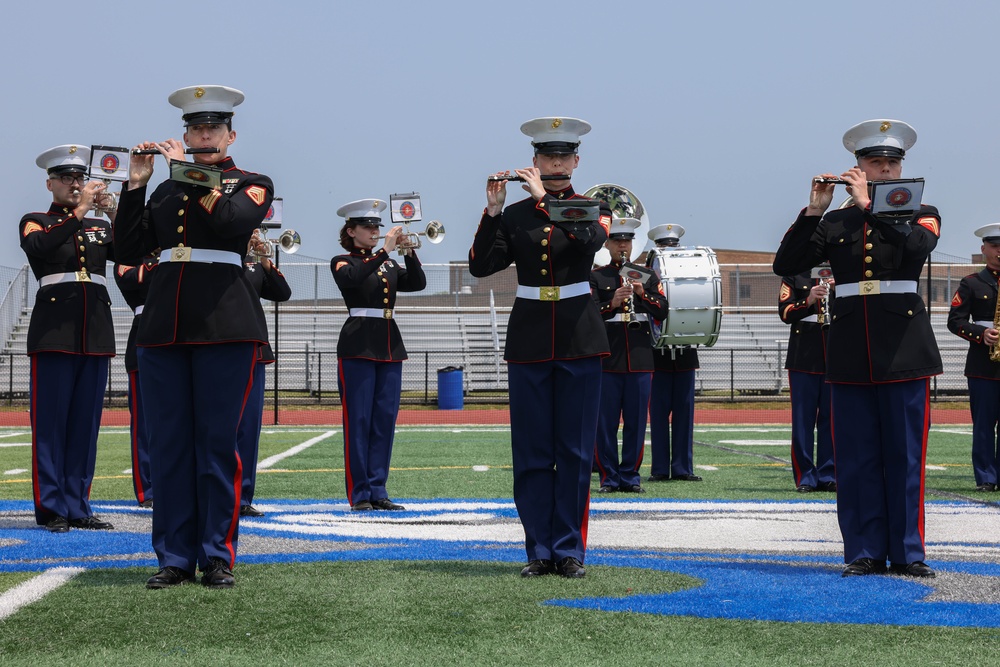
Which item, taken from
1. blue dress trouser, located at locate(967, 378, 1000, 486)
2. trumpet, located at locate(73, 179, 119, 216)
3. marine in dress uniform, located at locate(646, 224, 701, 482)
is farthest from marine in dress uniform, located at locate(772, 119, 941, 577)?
blue dress trouser, located at locate(967, 378, 1000, 486)

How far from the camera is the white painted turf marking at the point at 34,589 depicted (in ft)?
15.2

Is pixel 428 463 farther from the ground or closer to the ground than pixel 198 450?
closer to the ground

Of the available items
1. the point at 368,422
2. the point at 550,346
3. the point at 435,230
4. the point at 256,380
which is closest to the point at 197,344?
the point at 550,346

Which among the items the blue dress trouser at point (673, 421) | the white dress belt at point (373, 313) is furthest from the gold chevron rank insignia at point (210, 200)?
the blue dress trouser at point (673, 421)

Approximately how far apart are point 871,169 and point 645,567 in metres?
2.13

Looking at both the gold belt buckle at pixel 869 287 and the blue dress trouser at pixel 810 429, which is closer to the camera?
the gold belt buckle at pixel 869 287

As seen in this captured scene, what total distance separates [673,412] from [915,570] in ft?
18.6

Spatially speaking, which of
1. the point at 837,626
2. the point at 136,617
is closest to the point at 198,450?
the point at 136,617

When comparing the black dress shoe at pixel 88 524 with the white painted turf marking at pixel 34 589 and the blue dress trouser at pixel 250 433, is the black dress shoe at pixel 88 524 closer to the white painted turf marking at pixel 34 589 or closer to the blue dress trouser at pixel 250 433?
the blue dress trouser at pixel 250 433

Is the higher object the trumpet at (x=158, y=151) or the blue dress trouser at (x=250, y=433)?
the trumpet at (x=158, y=151)

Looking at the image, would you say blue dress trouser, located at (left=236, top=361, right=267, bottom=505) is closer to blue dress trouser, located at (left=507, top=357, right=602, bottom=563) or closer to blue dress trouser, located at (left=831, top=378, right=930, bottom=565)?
blue dress trouser, located at (left=507, top=357, right=602, bottom=563)

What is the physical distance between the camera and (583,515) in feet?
18.6

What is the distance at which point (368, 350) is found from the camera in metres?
9.08

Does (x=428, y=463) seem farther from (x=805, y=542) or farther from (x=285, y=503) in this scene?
(x=805, y=542)
